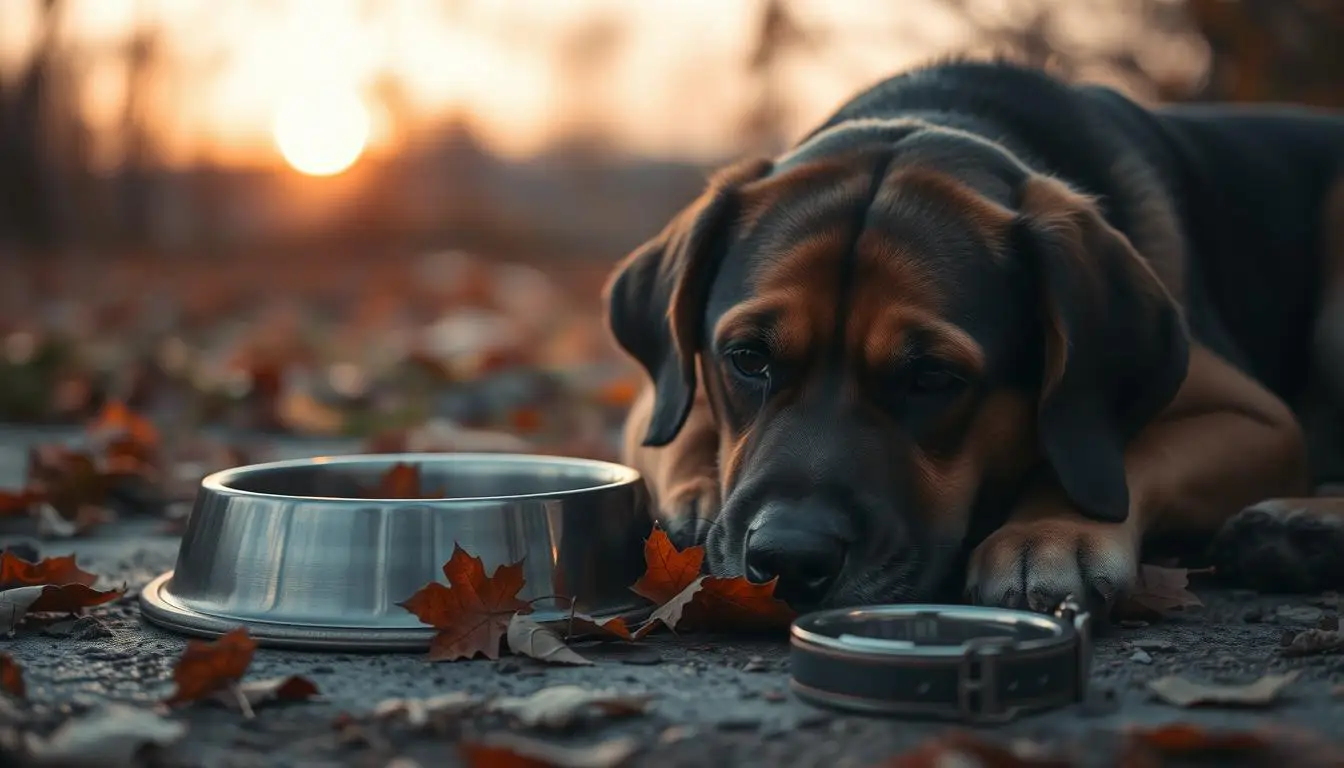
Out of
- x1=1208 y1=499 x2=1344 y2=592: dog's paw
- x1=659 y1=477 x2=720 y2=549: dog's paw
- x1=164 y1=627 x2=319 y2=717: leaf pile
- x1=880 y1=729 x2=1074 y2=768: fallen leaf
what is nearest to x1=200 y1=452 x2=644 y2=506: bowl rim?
x1=659 y1=477 x2=720 y2=549: dog's paw

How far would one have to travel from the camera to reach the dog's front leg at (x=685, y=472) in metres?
4.22

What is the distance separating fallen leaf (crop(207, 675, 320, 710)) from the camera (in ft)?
9.83

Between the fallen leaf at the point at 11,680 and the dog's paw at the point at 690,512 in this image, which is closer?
the fallen leaf at the point at 11,680

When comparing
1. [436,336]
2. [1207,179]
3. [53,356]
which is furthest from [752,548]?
[436,336]

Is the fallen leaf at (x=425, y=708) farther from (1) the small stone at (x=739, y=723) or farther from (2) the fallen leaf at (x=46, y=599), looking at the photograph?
(2) the fallen leaf at (x=46, y=599)

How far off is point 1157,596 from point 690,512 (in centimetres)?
124

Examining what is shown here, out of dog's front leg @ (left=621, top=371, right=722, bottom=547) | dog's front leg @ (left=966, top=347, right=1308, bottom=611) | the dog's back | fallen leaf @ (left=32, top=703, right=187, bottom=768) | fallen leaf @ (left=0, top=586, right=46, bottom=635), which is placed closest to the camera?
fallen leaf @ (left=32, top=703, right=187, bottom=768)

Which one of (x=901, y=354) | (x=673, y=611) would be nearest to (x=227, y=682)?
(x=673, y=611)

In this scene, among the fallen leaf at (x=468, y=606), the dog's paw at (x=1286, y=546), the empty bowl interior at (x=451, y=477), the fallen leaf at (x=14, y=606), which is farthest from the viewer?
the empty bowl interior at (x=451, y=477)

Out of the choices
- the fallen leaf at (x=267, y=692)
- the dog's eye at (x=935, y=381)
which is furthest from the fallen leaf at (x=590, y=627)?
the dog's eye at (x=935, y=381)

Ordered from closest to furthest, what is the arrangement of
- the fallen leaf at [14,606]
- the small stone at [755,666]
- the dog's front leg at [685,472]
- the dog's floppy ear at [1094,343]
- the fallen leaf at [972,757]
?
the fallen leaf at [972,757] → the small stone at [755,666] → the fallen leaf at [14,606] → the dog's floppy ear at [1094,343] → the dog's front leg at [685,472]

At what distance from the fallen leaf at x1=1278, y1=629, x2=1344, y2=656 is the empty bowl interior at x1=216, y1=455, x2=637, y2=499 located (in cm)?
174

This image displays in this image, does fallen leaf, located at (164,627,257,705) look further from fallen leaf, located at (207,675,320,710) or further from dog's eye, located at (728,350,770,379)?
dog's eye, located at (728,350,770,379)

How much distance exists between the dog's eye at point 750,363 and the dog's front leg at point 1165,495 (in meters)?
0.70
